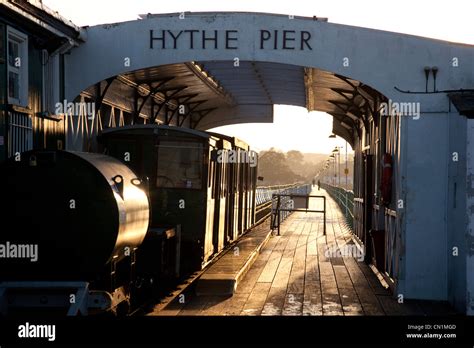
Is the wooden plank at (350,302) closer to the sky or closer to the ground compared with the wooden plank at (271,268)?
closer to the sky

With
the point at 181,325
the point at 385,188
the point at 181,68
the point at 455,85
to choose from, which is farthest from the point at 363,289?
the point at 181,68

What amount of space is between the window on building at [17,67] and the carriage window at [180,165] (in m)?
2.91

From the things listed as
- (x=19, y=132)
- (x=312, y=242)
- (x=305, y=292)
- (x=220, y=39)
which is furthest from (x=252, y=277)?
(x=312, y=242)

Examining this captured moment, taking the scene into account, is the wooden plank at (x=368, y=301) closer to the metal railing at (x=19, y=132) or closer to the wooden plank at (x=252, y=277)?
the wooden plank at (x=252, y=277)

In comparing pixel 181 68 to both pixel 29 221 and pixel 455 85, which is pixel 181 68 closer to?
pixel 455 85

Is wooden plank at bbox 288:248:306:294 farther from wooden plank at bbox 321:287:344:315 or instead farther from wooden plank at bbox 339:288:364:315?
wooden plank at bbox 339:288:364:315

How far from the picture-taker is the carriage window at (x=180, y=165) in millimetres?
13633

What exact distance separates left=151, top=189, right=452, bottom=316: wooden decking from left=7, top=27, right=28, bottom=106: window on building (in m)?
3.92

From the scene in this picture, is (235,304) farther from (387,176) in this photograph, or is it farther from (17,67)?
(17,67)

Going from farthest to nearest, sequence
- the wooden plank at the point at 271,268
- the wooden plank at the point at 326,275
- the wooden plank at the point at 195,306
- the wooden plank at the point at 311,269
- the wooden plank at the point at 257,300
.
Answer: the wooden plank at the point at 311,269, the wooden plank at the point at 271,268, the wooden plank at the point at 326,275, the wooden plank at the point at 257,300, the wooden plank at the point at 195,306

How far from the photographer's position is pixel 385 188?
1379 cm

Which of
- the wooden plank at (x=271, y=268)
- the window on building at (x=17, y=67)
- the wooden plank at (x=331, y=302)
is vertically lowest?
the wooden plank at (x=271, y=268)

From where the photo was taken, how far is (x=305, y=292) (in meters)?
13.2

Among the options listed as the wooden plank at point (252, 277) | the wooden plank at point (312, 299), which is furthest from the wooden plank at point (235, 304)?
the wooden plank at point (312, 299)
